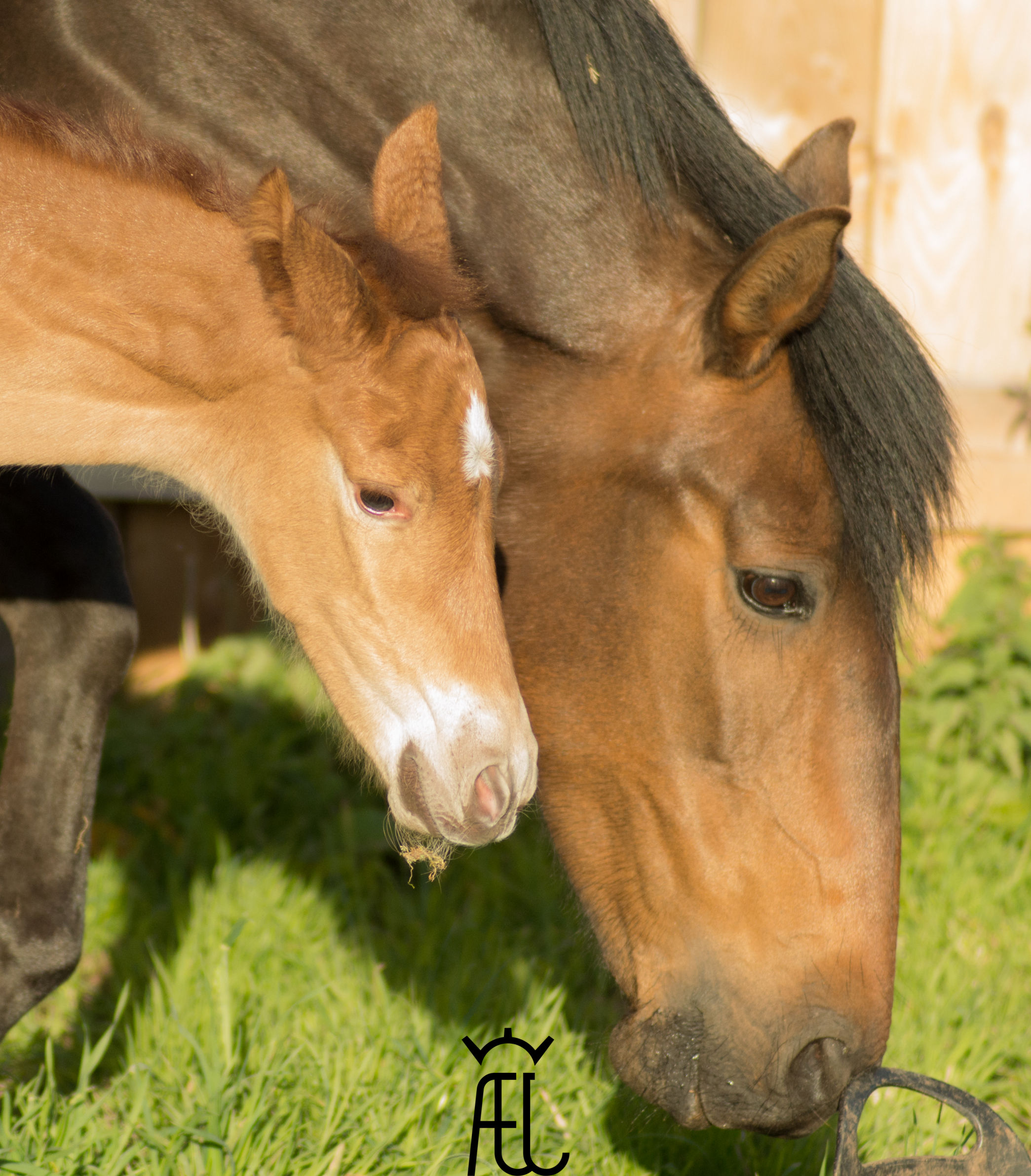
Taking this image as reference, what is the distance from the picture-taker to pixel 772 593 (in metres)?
2.24

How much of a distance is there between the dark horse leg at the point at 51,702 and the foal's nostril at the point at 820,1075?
1348 mm

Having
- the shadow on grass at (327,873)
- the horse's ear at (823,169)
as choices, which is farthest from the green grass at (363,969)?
the horse's ear at (823,169)

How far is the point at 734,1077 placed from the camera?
7.10 ft

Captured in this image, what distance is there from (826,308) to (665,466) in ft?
1.30

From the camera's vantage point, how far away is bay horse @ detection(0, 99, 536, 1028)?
191 cm

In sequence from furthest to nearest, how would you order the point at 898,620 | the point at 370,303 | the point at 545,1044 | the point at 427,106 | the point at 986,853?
the point at 986,853
the point at 545,1044
the point at 898,620
the point at 427,106
the point at 370,303

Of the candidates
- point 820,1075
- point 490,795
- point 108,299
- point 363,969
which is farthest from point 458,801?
point 363,969

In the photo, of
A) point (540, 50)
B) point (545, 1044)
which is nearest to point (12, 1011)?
point (545, 1044)

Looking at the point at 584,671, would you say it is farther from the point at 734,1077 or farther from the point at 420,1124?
the point at 420,1124

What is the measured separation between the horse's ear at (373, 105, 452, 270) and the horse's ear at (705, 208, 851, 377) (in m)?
0.50

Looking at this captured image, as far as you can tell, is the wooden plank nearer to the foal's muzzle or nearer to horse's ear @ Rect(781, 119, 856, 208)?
horse's ear @ Rect(781, 119, 856, 208)

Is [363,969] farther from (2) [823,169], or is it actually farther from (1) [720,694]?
(2) [823,169]

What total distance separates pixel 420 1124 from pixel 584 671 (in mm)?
923

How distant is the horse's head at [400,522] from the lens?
1.90 metres
